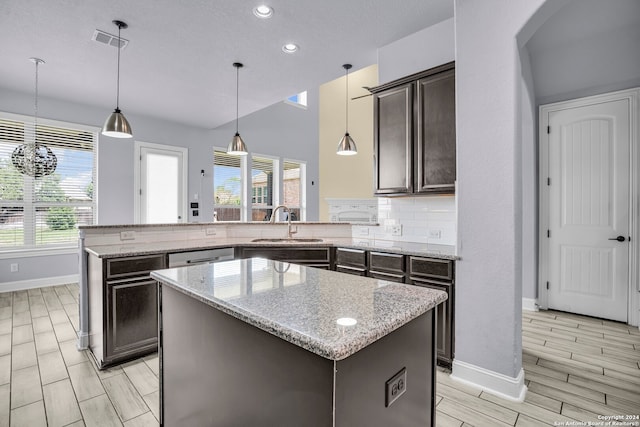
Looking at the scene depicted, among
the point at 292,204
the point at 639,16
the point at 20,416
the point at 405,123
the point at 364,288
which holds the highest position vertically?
the point at 639,16

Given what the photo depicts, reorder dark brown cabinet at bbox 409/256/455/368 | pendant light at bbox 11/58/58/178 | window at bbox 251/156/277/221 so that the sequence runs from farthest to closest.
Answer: window at bbox 251/156/277/221
pendant light at bbox 11/58/58/178
dark brown cabinet at bbox 409/256/455/368

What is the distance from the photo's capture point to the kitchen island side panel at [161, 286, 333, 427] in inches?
34.2

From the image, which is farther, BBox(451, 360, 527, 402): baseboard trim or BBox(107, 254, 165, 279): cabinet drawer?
BBox(107, 254, 165, 279): cabinet drawer

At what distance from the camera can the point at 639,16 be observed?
2801 millimetres

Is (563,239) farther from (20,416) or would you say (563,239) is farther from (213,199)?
(213,199)

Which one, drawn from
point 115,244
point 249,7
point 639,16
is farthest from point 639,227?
point 115,244

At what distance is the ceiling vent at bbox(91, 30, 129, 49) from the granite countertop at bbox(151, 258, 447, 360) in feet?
9.21

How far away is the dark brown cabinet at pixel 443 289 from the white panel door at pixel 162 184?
519 centimetres

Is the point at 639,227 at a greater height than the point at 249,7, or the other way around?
the point at 249,7

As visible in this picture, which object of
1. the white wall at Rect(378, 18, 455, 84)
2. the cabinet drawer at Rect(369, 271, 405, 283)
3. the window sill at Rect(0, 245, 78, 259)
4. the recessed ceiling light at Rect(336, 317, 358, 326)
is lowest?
the window sill at Rect(0, 245, 78, 259)

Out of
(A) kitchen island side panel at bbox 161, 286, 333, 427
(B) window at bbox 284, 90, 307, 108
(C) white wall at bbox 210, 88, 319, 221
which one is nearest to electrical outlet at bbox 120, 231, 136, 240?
(A) kitchen island side panel at bbox 161, 286, 333, 427

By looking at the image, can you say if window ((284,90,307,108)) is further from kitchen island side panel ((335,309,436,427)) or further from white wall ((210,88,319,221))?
kitchen island side panel ((335,309,436,427))

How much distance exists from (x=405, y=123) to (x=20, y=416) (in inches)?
134

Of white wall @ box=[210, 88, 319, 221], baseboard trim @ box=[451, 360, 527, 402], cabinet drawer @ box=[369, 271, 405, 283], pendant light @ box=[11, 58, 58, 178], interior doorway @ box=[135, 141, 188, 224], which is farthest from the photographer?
white wall @ box=[210, 88, 319, 221]
